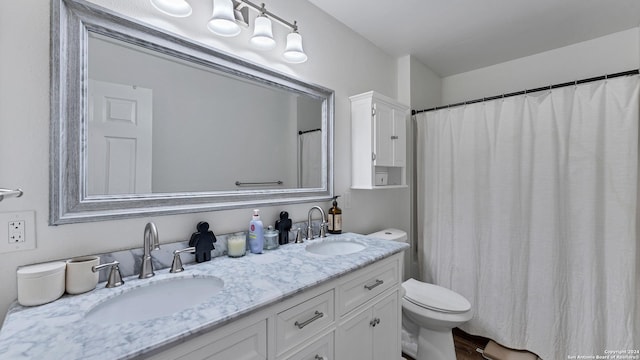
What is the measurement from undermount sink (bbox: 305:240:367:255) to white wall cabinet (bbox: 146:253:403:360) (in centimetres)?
25

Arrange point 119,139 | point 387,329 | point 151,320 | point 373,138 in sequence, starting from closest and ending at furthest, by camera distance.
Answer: point 151,320 < point 119,139 < point 387,329 < point 373,138

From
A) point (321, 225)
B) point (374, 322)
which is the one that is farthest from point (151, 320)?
point (321, 225)

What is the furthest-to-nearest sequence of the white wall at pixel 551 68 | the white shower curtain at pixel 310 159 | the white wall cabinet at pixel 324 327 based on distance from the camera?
1. the white wall at pixel 551 68
2. the white shower curtain at pixel 310 159
3. the white wall cabinet at pixel 324 327

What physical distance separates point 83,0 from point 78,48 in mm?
169

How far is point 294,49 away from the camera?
1.51 meters

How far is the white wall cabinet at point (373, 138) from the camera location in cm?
192

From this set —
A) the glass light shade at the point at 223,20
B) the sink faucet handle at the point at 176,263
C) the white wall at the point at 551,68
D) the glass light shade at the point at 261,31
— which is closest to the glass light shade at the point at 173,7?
the glass light shade at the point at 223,20

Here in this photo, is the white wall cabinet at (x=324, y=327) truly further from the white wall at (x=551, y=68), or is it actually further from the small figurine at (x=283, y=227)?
the white wall at (x=551, y=68)

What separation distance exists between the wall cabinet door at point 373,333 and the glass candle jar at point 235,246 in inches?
21.5

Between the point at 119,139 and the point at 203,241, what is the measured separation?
0.52 meters

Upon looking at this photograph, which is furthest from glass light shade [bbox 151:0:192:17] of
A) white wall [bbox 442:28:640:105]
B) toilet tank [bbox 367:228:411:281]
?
white wall [bbox 442:28:640:105]

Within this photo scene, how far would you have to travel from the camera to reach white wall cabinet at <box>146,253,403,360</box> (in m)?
0.75

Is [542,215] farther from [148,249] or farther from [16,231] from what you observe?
[16,231]

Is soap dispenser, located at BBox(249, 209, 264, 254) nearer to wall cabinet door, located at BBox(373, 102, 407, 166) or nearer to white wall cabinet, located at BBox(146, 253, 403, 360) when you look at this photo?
white wall cabinet, located at BBox(146, 253, 403, 360)
